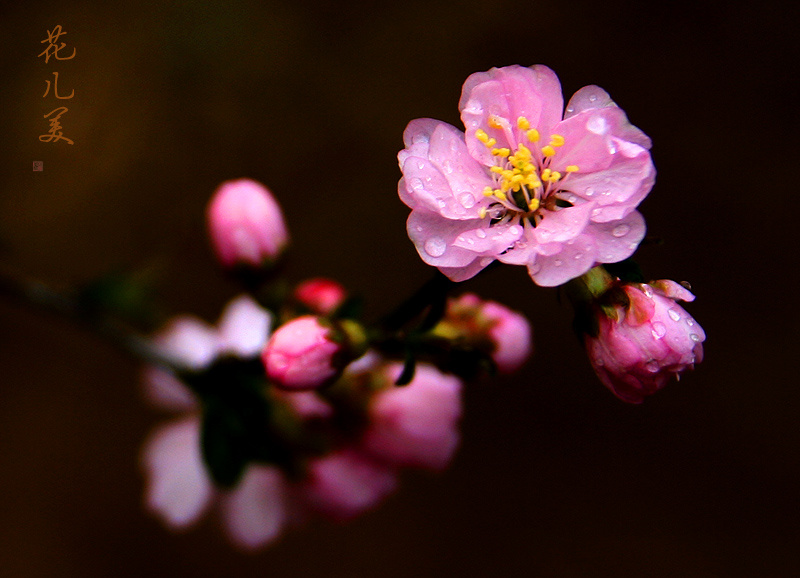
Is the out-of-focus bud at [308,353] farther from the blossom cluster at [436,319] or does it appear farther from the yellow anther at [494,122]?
the yellow anther at [494,122]

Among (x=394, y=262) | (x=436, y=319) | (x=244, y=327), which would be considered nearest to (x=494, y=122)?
(x=436, y=319)

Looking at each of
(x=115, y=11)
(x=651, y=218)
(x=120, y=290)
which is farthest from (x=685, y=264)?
(x=115, y=11)

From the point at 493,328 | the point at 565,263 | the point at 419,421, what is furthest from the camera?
the point at 419,421

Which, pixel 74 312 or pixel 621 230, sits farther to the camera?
pixel 74 312

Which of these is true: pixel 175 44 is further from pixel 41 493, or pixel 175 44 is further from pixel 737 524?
pixel 737 524

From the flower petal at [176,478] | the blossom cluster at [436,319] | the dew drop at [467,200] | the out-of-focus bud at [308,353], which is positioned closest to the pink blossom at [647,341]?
the blossom cluster at [436,319]

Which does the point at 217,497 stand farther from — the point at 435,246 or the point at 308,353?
the point at 435,246

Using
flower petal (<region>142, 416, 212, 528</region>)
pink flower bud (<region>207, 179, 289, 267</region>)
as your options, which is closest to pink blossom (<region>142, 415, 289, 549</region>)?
flower petal (<region>142, 416, 212, 528</region>)
